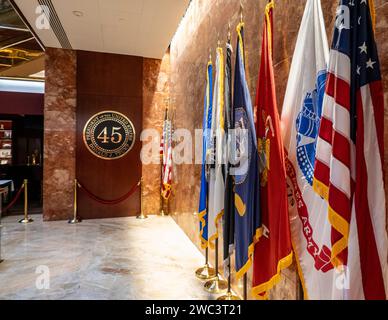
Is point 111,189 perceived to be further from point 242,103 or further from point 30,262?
point 242,103

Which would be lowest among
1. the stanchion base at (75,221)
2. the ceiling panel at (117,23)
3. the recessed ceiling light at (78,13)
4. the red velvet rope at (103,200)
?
the stanchion base at (75,221)

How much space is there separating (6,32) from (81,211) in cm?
415

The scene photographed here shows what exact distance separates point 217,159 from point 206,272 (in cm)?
159

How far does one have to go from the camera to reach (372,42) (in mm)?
1192

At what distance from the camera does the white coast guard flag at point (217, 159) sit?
2502mm

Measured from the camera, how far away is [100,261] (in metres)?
3.78

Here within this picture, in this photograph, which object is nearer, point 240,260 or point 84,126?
point 240,260

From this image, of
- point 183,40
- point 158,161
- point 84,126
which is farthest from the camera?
point 158,161

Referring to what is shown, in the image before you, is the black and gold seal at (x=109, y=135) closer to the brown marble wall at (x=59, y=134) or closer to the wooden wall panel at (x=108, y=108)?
the wooden wall panel at (x=108, y=108)

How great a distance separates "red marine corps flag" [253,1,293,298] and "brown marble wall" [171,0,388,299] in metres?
0.21

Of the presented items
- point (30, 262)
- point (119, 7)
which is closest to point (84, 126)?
point (119, 7)

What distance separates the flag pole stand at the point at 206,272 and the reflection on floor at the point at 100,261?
8 centimetres

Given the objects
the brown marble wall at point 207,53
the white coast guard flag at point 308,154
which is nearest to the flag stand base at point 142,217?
the brown marble wall at point 207,53
